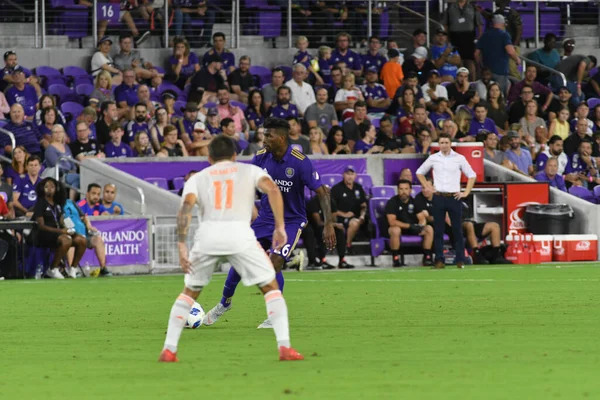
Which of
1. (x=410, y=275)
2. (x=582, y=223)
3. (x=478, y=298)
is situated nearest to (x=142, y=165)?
(x=410, y=275)

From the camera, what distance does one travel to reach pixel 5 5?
30.3 m

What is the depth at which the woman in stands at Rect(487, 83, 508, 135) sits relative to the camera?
2970 centimetres

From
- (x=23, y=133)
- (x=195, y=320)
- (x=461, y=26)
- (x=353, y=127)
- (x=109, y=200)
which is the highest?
(x=461, y=26)

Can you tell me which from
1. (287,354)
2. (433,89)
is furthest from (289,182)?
(433,89)

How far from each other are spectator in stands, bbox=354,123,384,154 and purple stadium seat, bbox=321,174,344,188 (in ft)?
3.95

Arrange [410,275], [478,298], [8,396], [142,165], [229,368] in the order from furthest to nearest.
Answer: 1. [142,165]
2. [410,275]
3. [478,298]
4. [229,368]
5. [8,396]

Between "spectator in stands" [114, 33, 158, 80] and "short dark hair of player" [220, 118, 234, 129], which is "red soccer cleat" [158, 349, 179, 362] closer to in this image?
"short dark hair of player" [220, 118, 234, 129]

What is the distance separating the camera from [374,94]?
2962cm

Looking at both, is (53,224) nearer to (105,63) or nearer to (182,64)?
(105,63)

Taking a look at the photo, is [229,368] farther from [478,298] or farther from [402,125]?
[402,125]

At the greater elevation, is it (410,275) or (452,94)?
(452,94)

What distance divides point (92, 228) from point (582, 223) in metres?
10.0

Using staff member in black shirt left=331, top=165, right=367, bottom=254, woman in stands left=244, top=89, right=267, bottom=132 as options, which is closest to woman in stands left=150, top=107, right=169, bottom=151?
woman in stands left=244, top=89, right=267, bottom=132

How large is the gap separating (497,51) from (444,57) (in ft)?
4.16
